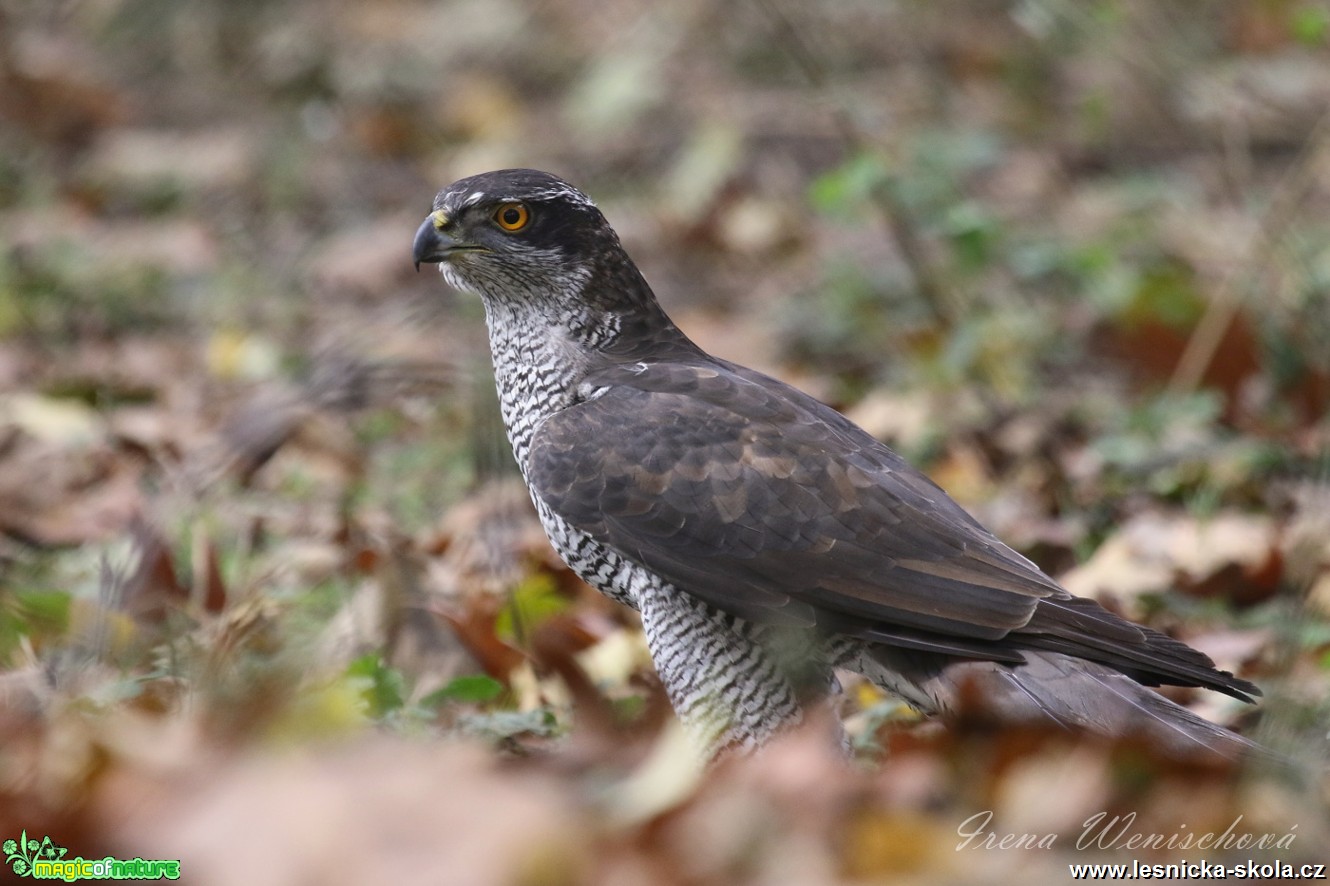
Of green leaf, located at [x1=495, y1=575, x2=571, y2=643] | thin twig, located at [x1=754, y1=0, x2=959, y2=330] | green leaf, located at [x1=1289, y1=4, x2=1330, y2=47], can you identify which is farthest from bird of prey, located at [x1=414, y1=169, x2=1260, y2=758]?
thin twig, located at [x1=754, y1=0, x2=959, y2=330]

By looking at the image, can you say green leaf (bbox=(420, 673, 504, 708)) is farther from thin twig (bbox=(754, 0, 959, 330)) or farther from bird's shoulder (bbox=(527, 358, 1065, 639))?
thin twig (bbox=(754, 0, 959, 330))

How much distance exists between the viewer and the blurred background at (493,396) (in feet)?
8.19

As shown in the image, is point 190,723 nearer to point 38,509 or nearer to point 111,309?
point 38,509

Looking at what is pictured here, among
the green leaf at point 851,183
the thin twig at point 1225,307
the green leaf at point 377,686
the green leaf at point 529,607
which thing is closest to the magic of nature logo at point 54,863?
the green leaf at point 377,686

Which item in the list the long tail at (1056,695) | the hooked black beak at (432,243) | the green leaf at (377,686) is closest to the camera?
the long tail at (1056,695)

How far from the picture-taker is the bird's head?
457 centimetres

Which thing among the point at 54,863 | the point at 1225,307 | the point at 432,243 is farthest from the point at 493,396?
the point at 1225,307

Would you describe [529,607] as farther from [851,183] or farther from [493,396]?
[851,183]

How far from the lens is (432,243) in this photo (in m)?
4.58

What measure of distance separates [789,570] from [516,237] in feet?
4.56

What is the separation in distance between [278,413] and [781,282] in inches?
227

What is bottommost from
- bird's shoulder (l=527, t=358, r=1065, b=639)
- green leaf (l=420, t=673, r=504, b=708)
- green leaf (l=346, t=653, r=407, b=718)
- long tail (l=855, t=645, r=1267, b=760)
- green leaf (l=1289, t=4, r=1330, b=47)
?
long tail (l=855, t=645, r=1267, b=760)

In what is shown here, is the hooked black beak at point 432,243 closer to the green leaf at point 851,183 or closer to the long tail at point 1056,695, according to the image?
the long tail at point 1056,695

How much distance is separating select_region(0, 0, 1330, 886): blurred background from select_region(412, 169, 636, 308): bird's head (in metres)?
0.34
